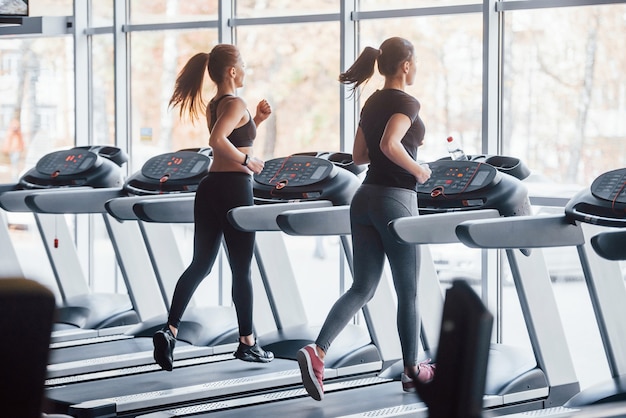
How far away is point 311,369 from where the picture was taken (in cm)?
406

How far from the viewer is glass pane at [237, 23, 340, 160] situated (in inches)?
245

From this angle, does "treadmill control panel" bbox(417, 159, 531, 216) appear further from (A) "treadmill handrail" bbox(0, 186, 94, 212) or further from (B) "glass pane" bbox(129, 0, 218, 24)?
(B) "glass pane" bbox(129, 0, 218, 24)

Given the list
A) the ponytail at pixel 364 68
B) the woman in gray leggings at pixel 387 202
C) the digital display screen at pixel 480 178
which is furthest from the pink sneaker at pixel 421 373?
the ponytail at pixel 364 68

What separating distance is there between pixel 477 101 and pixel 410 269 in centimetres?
178

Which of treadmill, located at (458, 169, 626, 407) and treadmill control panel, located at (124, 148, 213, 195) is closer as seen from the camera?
treadmill, located at (458, 169, 626, 407)

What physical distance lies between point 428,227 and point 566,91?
5.40 ft

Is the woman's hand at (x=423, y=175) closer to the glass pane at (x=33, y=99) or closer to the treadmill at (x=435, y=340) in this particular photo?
the treadmill at (x=435, y=340)

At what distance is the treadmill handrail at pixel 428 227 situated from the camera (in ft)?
12.5

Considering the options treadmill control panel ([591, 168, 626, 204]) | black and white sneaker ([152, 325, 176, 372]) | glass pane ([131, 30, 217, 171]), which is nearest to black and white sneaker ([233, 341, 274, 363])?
black and white sneaker ([152, 325, 176, 372])

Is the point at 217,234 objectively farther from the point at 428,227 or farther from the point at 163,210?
the point at 428,227

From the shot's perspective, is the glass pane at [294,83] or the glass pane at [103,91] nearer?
the glass pane at [294,83]

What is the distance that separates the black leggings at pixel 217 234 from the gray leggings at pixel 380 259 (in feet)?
2.29

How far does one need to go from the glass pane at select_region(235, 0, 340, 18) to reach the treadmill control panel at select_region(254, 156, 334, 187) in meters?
1.50

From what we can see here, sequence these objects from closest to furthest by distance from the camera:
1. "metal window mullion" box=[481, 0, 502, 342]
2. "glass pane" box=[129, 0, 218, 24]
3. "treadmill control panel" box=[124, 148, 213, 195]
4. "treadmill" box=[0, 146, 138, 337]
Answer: "metal window mullion" box=[481, 0, 502, 342]
"treadmill control panel" box=[124, 148, 213, 195]
"treadmill" box=[0, 146, 138, 337]
"glass pane" box=[129, 0, 218, 24]
